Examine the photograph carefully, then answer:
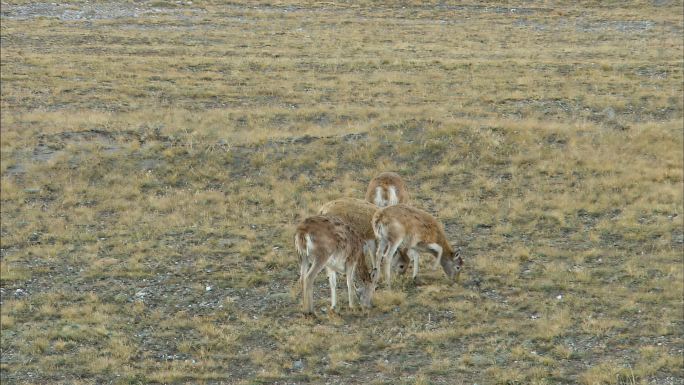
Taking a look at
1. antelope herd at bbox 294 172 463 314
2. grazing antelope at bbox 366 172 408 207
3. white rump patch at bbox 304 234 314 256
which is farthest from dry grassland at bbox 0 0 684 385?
grazing antelope at bbox 366 172 408 207

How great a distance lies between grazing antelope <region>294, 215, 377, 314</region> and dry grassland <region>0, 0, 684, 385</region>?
46 cm

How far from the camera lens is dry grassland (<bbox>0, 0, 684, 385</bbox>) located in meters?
13.5

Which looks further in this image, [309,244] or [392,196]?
[392,196]

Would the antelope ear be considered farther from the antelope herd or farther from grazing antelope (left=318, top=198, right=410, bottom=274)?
grazing antelope (left=318, top=198, right=410, bottom=274)

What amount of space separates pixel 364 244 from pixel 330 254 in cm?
169

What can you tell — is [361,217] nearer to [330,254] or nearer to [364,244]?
[364,244]

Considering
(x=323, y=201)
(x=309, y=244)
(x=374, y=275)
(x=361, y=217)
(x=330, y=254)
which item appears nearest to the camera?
(x=309, y=244)

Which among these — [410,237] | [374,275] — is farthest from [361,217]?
[374,275]

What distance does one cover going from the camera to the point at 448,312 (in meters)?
15.0

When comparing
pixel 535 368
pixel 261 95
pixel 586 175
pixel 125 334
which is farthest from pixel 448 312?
pixel 261 95

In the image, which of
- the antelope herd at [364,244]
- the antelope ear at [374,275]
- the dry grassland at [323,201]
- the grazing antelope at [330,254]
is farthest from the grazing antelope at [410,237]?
the antelope ear at [374,275]

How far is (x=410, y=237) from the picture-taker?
1572cm

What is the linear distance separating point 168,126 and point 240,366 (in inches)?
591

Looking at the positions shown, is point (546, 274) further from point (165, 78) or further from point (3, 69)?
point (3, 69)
